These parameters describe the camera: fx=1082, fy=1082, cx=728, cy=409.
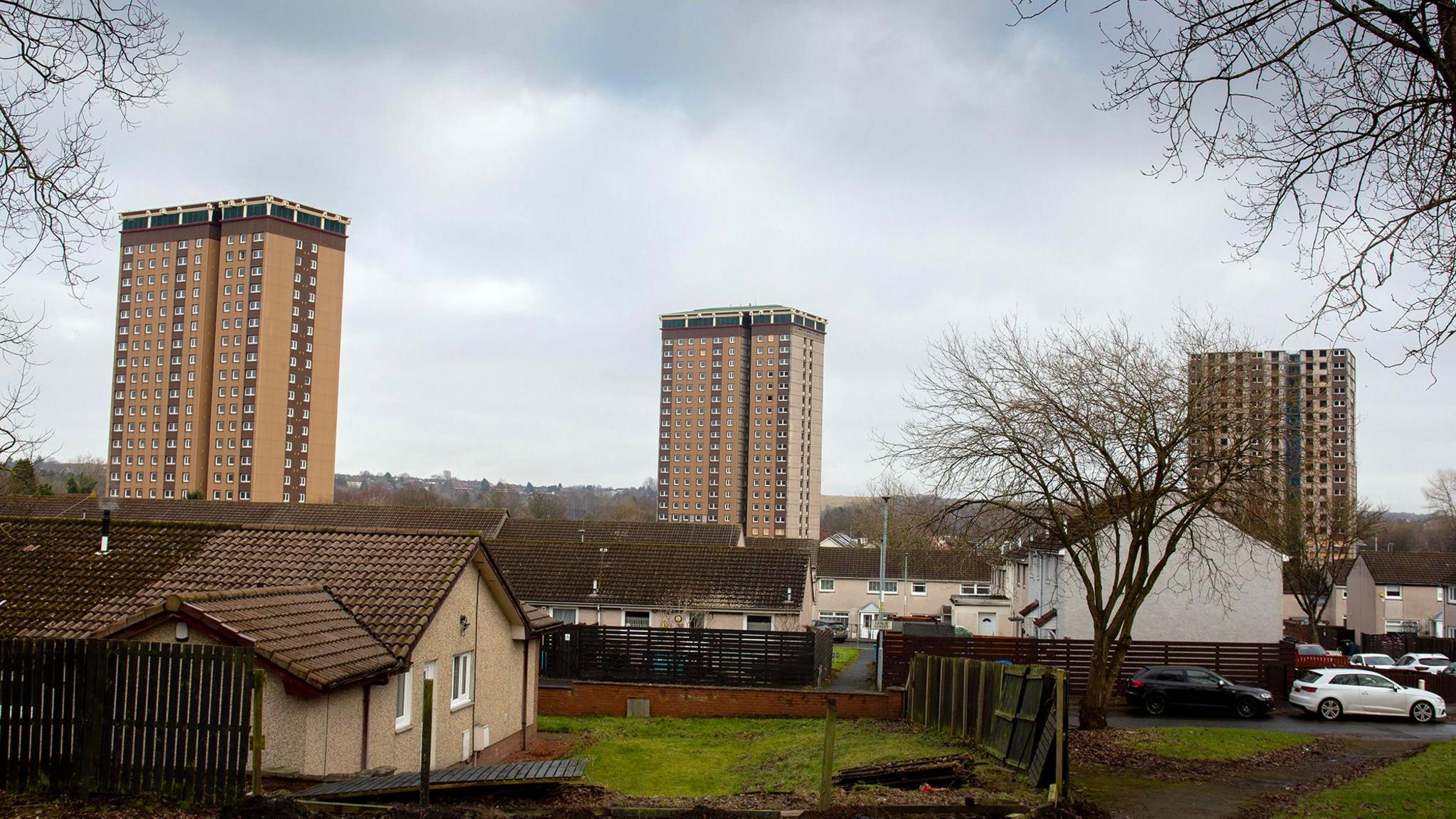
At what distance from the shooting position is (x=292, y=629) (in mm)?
14727

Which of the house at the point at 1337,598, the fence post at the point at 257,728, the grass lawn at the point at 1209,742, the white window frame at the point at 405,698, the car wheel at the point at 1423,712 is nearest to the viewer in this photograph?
the fence post at the point at 257,728

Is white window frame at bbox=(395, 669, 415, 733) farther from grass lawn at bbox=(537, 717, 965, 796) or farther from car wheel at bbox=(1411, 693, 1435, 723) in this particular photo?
car wheel at bbox=(1411, 693, 1435, 723)

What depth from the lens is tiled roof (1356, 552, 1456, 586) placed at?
65312mm

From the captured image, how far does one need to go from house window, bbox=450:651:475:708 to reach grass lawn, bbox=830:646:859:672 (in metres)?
19.4

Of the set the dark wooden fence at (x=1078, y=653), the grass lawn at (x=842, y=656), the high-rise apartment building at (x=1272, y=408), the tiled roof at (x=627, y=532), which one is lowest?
the grass lawn at (x=842, y=656)

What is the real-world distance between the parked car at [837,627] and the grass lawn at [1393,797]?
44.0m

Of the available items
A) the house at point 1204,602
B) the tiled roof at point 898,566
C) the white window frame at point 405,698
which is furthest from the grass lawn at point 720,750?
the tiled roof at point 898,566

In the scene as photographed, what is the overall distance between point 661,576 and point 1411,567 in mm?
51513

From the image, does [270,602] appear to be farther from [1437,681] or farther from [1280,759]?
[1437,681]

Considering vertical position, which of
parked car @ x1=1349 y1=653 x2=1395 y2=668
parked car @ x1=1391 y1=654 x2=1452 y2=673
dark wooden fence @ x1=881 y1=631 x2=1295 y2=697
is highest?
dark wooden fence @ x1=881 y1=631 x2=1295 y2=697

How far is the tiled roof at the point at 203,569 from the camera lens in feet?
55.9

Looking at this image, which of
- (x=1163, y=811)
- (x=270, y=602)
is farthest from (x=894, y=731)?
(x=270, y=602)

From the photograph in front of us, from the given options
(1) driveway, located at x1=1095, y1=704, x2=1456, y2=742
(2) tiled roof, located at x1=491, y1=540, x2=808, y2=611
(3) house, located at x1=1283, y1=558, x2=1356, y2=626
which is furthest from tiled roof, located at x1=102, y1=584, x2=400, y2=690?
(3) house, located at x1=1283, y1=558, x2=1356, y2=626

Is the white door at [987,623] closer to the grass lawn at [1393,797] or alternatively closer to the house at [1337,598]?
the house at [1337,598]
